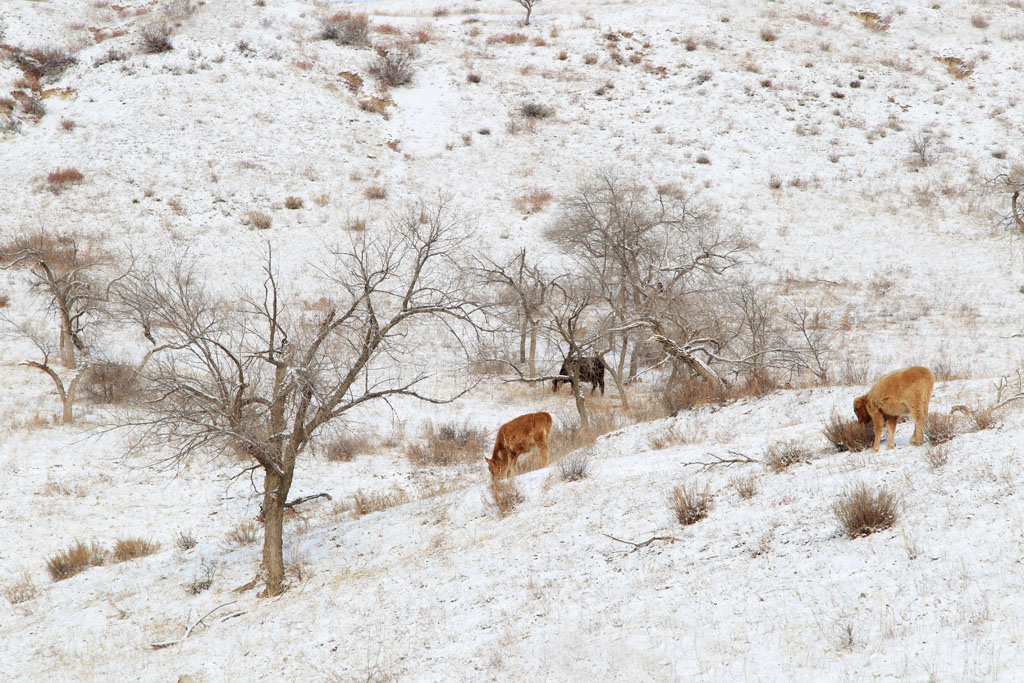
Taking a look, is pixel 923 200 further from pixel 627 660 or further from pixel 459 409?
pixel 627 660

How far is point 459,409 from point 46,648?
466 inches

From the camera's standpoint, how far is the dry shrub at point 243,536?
11.7 meters

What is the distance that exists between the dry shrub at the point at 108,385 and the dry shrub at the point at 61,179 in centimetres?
1557

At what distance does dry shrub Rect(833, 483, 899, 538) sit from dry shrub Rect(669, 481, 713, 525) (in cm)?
153

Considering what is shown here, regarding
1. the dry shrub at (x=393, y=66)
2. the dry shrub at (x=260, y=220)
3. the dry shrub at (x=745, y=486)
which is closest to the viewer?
the dry shrub at (x=745, y=486)

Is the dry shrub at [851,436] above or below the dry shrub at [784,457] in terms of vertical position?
above

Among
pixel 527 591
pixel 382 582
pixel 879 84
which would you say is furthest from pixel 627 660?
pixel 879 84

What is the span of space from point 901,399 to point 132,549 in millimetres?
11790

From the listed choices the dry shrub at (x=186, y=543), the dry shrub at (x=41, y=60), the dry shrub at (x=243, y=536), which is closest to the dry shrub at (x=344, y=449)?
the dry shrub at (x=243, y=536)

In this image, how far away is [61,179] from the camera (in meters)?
31.2

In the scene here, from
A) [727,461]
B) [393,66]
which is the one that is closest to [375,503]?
[727,461]

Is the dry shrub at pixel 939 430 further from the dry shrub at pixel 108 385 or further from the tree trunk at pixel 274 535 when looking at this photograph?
the dry shrub at pixel 108 385

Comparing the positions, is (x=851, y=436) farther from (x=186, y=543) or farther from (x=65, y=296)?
(x=65, y=296)

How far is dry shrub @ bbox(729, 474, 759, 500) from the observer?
24.5 ft
